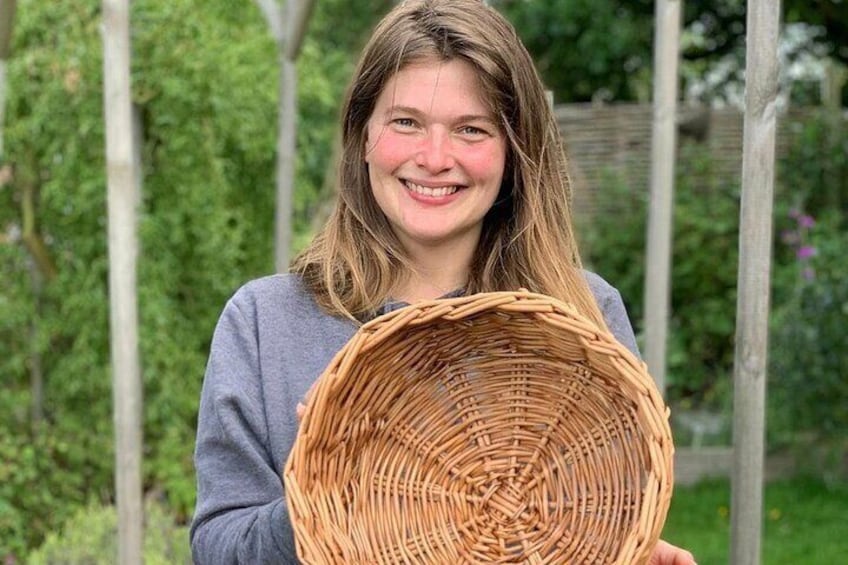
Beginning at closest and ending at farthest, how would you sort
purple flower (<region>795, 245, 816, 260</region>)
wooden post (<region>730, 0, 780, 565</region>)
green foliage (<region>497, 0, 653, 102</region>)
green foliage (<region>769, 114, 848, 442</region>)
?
wooden post (<region>730, 0, 780, 565</region>) → green foliage (<region>769, 114, 848, 442</region>) → purple flower (<region>795, 245, 816, 260</region>) → green foliage (<region>497, 0, 653, 102</region>)

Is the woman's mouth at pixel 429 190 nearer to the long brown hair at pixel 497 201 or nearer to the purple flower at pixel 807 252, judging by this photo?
the long brown hair at pixel 497 201

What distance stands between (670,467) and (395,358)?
1.22 feet

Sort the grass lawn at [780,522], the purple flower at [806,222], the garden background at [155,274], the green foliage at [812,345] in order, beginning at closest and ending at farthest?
the garden background at [155,274] < the grass lawn at [780,522] < the green foliage at [812,345] < the purple flower at [806,222]

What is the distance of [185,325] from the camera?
373 cm

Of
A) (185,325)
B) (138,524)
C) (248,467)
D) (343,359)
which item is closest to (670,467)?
(343,359)

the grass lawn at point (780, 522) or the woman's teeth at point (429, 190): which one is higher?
the woman's teeth at point (429, 190)

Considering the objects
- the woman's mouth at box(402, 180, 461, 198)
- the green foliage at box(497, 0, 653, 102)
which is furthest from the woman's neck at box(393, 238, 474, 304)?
the green foliage at box(497, 0, 653, 102)

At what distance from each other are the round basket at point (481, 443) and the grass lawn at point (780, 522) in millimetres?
2157

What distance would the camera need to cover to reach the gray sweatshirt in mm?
1520

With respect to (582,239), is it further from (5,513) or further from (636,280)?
(5,513)

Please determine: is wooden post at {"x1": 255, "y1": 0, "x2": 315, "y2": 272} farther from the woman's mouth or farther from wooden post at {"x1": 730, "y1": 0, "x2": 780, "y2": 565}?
the woman's mouth

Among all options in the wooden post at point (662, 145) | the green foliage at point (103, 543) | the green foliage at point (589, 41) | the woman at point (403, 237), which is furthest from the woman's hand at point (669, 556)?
the green foliage at point (589, 41)

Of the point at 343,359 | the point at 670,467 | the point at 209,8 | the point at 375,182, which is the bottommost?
the point at 670,467

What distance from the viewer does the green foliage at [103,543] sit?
3045 mm
